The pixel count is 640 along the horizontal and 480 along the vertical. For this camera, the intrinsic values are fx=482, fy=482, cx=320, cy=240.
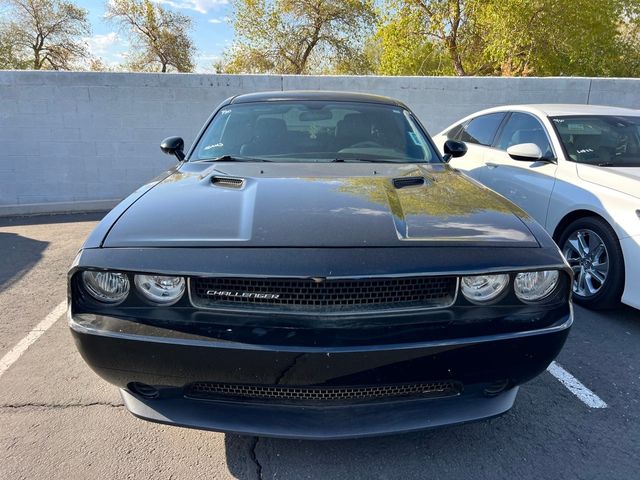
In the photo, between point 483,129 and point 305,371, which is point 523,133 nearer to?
point 483,129

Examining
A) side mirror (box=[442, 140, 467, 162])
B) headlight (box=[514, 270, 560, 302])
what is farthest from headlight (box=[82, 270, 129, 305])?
side mirror (box=[442, 140, 467, 162])

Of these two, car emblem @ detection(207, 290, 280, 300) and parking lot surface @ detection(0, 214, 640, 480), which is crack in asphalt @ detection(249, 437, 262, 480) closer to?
parking lot surface @ detection(0, 214, 640, 480)

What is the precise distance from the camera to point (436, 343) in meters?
1.77

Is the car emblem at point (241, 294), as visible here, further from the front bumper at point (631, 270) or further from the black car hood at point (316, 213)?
the front bumper at point (631, 270)

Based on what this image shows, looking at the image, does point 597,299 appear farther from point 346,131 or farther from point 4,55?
point 4,55

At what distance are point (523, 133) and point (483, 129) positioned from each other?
708mm

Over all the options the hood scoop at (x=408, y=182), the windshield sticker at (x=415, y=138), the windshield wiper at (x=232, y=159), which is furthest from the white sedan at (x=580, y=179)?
the windshield wiper at (x=232, y=159)

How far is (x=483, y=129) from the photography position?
5.56m

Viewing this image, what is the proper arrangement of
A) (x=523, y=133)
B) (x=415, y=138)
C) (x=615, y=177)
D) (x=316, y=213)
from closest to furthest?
1. (x=316, y=213)
2. (x=415, y=138)
3. (x=615, y=177)
4. (x=523, y=133)

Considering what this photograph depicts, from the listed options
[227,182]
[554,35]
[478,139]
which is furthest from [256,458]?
[554,35]

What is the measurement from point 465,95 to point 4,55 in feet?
86.8

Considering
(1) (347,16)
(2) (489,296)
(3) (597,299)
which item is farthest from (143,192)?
(1) (347,16)

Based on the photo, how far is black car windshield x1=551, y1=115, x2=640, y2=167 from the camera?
4250mm

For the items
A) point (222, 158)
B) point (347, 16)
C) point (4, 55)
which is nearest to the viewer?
point (222, 158)
